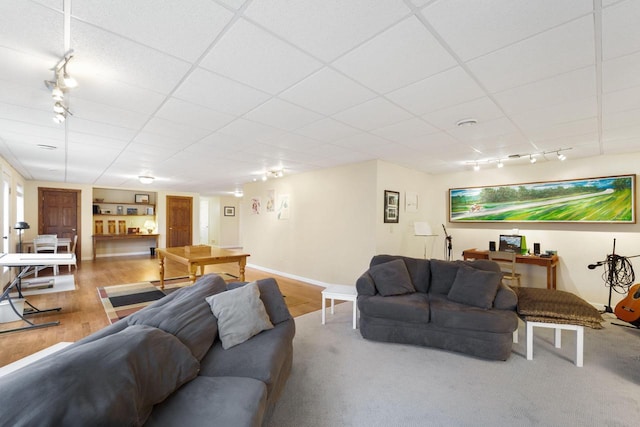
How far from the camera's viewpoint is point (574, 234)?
182 inches

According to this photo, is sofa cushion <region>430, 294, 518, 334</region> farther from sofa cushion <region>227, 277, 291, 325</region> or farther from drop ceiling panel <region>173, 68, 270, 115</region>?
drop ceiling panel <region>173, 68, 270, 115</region>

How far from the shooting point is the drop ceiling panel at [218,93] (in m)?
2.09

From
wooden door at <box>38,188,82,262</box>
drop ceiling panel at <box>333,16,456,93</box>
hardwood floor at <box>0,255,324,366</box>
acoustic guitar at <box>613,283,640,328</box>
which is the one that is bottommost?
hardwood floor at <box>0,255,324,366</box>

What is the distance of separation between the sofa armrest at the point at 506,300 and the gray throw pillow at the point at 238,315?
2.33m

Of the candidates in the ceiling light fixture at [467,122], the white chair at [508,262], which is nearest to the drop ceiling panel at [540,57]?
the ceiling light fixture at [467,122]

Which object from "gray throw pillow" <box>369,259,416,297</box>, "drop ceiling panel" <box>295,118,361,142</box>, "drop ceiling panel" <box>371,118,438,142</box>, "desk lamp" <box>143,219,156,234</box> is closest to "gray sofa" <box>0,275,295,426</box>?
"gray throw pillow" <box>369,259,416,297</box>

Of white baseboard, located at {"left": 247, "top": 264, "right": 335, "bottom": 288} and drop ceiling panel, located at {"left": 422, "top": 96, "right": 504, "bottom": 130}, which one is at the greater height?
drop ceiling panel, located at {"left": 422, "top": 96, "right": 504, "bottom": 130}

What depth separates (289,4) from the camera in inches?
53.4

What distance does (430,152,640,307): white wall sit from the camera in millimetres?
4254

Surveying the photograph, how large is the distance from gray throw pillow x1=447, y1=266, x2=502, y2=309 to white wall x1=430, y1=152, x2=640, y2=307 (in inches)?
103

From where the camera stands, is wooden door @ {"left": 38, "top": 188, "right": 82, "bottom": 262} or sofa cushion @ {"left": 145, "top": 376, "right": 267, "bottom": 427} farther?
wooden door @ {"left": 38, "top": 188, "right": 82, "bottom": 262}

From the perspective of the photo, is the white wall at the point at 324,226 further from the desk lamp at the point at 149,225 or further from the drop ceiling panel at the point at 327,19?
the desk lamp at the point at 149,225

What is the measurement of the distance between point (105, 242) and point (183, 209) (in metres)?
2.52

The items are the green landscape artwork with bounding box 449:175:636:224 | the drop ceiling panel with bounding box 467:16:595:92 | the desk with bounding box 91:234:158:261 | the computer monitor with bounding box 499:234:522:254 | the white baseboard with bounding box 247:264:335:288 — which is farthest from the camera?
the desk with bounding box 91:234:158:261
